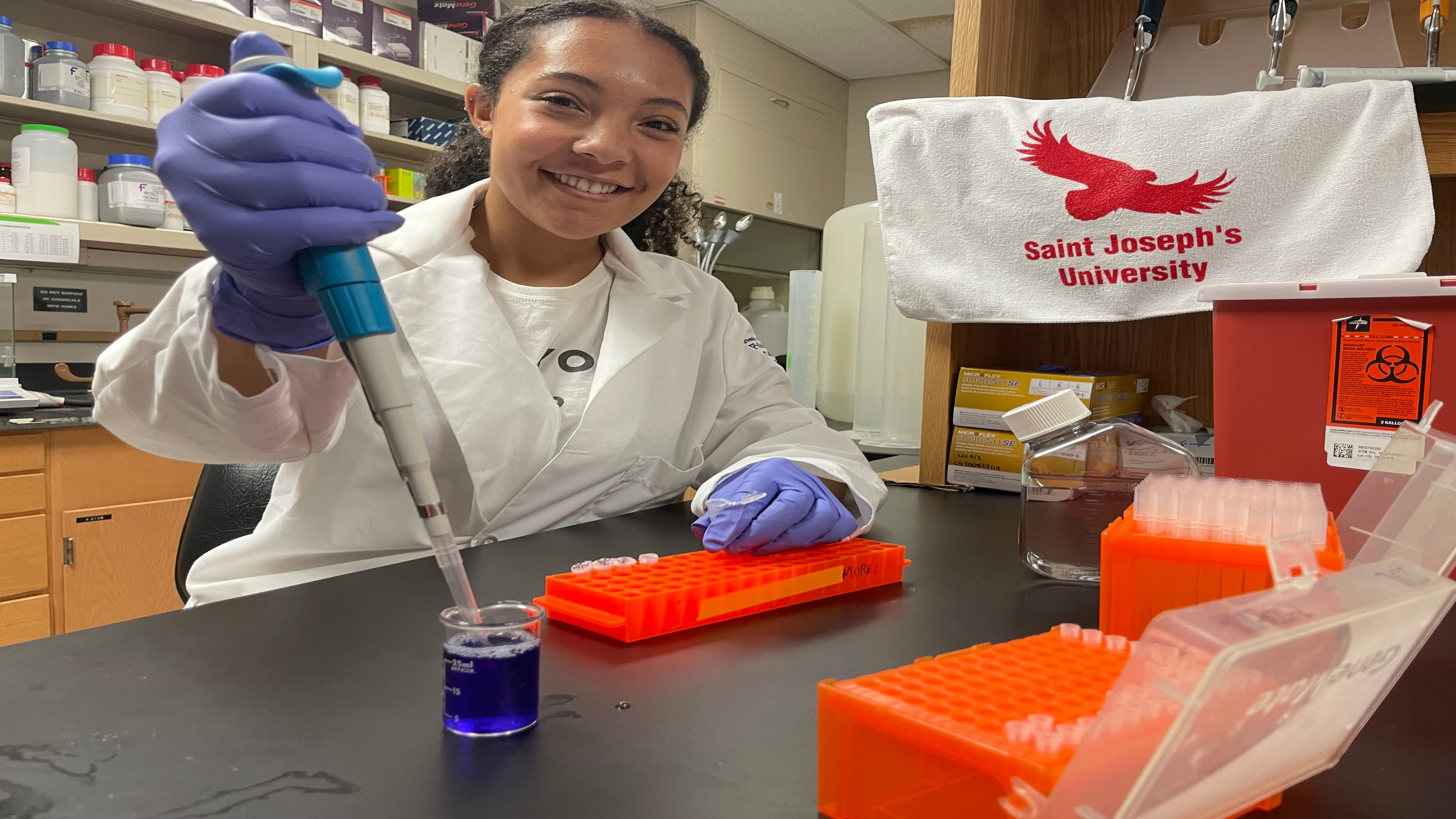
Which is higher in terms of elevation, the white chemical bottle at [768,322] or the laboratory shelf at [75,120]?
the laboratory shelf at [75,120]

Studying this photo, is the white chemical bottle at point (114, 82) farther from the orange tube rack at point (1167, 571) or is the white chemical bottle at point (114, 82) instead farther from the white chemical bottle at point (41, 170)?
the orange tube rack at point (1167, 571)

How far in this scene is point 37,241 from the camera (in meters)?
2.45

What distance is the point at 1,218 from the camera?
238cm

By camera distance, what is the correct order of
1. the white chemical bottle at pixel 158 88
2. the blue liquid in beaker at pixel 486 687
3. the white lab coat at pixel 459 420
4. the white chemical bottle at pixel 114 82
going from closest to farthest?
the blue liquid in beaker at pixel 486 687 < the white lab coat at pixel 459 420 < the white chemical bottle at pixel 114 82 < the white chemical bottle at pixel 158 88

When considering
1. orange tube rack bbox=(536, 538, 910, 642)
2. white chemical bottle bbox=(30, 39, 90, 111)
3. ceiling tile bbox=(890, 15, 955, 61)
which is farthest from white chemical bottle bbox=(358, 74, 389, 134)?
orange tube rack bbox=(536, 538, 910, 642)

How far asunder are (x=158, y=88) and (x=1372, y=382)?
294cm

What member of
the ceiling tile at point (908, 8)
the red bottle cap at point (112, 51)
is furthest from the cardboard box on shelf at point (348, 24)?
the ceiling tile at point (908, 8)

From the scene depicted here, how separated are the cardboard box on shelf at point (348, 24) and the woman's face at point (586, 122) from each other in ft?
6.93

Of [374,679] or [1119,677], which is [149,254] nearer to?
[374,679]

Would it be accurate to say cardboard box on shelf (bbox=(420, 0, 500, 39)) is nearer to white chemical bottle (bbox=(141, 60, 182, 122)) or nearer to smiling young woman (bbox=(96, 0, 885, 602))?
white chemical bottle (bbox=(141, 60, 182, 122))

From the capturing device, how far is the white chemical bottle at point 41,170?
247 cm

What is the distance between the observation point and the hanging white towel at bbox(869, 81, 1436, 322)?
46.3 inches

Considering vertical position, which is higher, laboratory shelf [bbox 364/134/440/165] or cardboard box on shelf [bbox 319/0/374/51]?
cardboard box on shelf [bbox 319/0/374/51]

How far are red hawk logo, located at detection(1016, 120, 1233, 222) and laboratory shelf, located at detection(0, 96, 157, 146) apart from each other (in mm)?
2273
